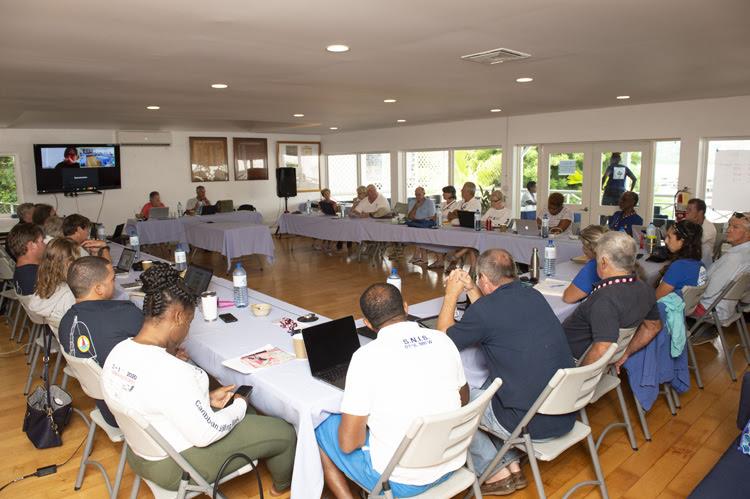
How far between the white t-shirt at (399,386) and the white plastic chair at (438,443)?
64 millimetres

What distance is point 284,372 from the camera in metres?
2.44

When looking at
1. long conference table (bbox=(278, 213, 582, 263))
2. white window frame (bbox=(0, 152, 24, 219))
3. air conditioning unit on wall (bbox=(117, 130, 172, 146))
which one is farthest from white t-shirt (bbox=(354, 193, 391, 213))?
white window frame (bbox=(0, 152, 24, 219))

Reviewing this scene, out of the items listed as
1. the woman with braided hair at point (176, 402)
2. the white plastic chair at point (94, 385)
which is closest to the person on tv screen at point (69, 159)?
the white plastic chair at point (94, 385)

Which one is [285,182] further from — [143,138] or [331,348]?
[331,348]

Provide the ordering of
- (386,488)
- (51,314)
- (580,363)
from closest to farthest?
(386,488) → (580,363) → (51,314)

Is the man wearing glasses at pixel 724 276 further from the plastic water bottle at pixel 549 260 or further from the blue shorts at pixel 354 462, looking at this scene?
the blue shorts at pixel 354 462

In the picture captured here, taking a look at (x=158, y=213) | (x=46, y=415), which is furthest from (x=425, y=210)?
(x=46, y=415)

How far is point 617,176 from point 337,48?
651cm

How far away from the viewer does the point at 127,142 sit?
10.9 meters

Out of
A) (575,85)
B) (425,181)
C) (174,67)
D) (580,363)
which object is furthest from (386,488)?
(425,181)

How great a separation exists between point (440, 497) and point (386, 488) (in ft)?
0.67

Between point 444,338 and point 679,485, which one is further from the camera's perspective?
point 679,485

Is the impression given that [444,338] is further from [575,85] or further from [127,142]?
[127,142]

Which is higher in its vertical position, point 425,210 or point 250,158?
point 250,158
